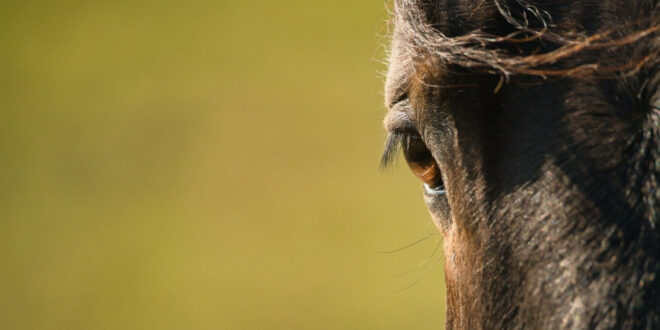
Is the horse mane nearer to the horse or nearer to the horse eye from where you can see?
the horse

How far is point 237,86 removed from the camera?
16.2ft

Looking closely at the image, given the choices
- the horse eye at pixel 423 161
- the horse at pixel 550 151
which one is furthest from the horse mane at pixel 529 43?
the horse eye at pixel 423 161

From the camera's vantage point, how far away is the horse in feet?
2.85

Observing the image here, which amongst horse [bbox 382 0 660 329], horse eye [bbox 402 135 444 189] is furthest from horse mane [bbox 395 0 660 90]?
horse eye [bbox 402 135 444 189]

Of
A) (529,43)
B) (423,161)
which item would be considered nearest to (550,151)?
(529,43)

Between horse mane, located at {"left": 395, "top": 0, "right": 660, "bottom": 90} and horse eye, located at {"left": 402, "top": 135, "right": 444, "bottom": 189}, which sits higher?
horse mane, located at {"left": 395, "top": 0, "right": 660, "bottom": 90}

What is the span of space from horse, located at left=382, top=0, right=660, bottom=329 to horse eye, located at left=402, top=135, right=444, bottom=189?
0.18 meters

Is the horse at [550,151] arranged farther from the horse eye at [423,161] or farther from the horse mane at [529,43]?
the horse eye at [423,161]

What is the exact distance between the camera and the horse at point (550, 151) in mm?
868

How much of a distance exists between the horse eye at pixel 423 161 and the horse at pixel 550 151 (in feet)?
0.57

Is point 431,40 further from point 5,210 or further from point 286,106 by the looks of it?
point 5,210

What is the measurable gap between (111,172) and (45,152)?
38cm

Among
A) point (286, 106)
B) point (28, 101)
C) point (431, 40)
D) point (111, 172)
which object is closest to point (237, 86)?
point (286, 106)

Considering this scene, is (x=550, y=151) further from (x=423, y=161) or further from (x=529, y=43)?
(x=423, y=161)
